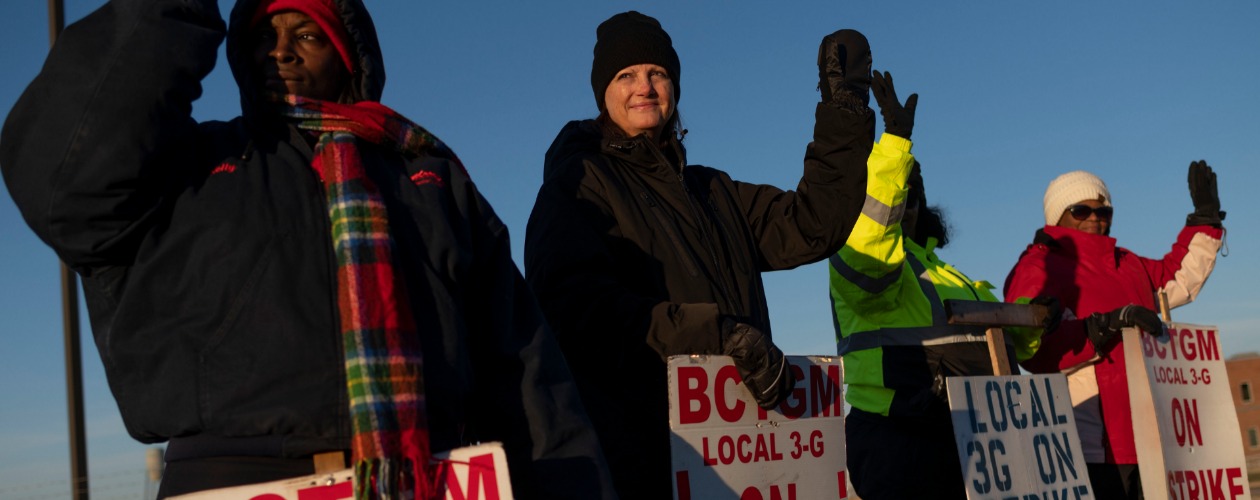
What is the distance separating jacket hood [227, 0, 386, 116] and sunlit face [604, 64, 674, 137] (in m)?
1.42

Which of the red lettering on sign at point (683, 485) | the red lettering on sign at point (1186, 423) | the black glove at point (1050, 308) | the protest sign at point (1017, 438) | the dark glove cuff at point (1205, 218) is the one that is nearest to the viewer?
the red lettering on sign at point (683, 485)

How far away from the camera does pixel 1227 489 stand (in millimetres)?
7059

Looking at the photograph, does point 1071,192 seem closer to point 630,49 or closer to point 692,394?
point 630,49

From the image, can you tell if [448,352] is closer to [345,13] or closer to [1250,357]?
[345,13]

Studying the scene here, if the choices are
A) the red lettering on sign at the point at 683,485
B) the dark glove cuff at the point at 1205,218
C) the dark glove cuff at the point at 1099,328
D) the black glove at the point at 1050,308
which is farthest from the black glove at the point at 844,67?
the dark glove cuff at the point at 1205,218

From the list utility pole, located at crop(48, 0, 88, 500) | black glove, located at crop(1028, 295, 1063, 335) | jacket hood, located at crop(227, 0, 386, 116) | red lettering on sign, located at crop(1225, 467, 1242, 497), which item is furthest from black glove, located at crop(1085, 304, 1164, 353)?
utility pole, located at crop(48, 0, 88, 500)

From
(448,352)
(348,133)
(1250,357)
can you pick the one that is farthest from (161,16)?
(1250,357)

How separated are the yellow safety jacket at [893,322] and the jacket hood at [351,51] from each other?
2.46 metres

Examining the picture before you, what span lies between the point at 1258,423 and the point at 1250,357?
5421 millimetres

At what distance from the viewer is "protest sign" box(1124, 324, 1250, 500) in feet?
20.8

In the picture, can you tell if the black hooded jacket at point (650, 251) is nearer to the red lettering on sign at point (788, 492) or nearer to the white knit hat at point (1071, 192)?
the red lettering on sign at point (788, 492)

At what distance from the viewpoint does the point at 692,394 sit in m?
3.66

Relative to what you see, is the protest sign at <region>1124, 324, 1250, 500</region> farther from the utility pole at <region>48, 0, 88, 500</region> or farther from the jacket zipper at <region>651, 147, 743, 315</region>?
the utility pole at <region>48, 0, 88, 500</region>

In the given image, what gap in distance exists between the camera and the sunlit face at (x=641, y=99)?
4082 millimetres
